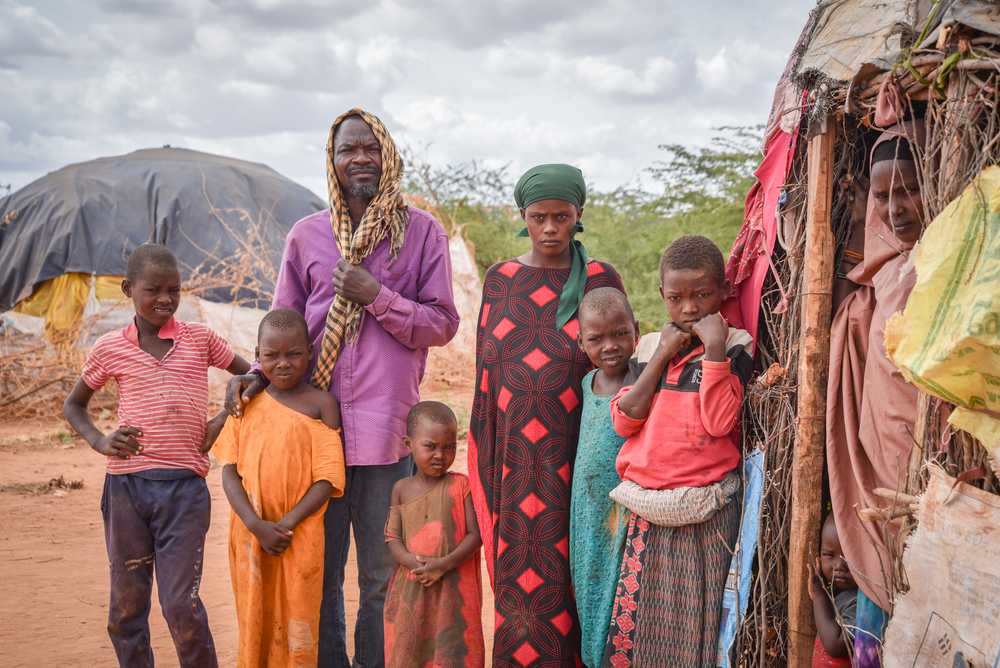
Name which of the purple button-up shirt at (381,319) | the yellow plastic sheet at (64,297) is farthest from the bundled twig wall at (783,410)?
the yellow plastic sheet at (64,297)

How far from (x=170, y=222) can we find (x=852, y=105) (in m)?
9.90

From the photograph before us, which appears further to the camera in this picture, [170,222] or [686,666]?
[170,222]

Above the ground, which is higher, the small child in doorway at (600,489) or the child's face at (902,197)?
the child's face at (902,197)

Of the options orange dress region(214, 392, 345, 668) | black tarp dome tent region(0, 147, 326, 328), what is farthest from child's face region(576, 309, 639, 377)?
black tarp dome tent region(0, 147, 326, 328)

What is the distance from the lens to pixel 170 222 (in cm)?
1020

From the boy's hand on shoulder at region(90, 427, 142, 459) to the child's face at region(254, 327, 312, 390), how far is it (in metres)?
0.56

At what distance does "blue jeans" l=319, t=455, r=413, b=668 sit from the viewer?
288 cm

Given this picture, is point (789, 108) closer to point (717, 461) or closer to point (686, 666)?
point (717, 461)

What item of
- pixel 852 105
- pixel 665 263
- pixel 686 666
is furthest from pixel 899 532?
pixel 852 105

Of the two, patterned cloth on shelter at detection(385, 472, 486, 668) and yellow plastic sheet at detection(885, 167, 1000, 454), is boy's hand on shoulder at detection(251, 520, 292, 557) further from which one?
yellow plastic sheet at detection(885, 167, 1000, 454)

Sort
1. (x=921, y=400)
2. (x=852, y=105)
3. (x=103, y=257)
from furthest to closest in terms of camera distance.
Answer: (x=103, y=257) → (x=852, y=105) → (x=921, y=400)

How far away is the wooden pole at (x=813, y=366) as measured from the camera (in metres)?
2.34

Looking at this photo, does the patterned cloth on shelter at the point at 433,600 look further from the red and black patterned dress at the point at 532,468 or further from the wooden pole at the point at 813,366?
the wooden pole at the point at 813,366

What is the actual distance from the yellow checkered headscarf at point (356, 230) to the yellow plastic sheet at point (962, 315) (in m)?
1.89
